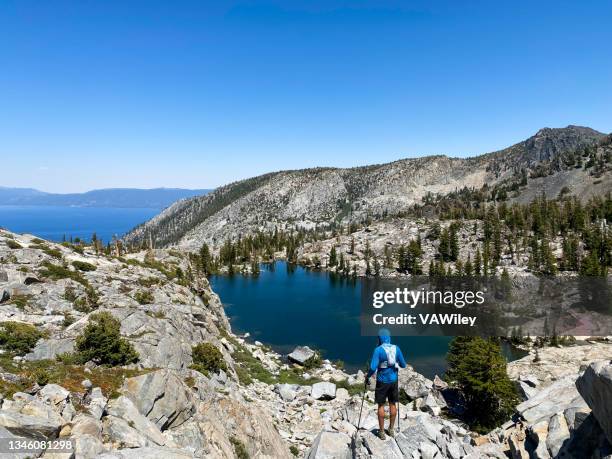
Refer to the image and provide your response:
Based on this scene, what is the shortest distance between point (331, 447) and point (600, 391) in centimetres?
967

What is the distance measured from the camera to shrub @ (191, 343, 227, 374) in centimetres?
2594

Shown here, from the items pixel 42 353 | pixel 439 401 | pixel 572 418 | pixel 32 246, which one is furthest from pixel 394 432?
pixel 32 246

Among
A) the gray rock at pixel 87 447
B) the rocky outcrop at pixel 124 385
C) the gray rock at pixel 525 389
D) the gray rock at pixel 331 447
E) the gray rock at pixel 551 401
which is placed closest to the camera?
the gray rock at pixel 87 447

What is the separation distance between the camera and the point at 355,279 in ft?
461

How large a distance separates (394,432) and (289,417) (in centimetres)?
1433

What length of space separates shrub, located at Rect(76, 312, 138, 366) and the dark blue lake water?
4283 cm

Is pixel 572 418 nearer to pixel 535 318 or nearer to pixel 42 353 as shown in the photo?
pixel 42 353

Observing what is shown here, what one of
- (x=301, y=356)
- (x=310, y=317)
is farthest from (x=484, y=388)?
(x=310, y=317)

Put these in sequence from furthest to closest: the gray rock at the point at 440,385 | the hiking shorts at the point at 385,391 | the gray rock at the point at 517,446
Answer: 1. the gray rock at the point at 440,385
2. the gray rock at the point at 517,446
3. the hiking shorts at the point at 385,391

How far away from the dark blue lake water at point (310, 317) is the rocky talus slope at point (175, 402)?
2595 centimetres

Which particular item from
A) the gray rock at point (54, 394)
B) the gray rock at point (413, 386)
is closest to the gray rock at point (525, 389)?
the gray rock at point (413, 386)

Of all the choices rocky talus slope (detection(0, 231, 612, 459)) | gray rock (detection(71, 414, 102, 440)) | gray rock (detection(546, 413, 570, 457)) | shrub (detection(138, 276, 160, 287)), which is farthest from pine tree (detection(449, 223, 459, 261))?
gray rock (detection(71, 414, 102, 440))

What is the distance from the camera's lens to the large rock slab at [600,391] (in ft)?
38.5

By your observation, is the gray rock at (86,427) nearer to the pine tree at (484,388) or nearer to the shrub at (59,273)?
the shrub at (59,273)
